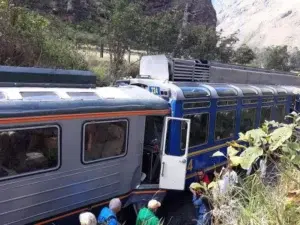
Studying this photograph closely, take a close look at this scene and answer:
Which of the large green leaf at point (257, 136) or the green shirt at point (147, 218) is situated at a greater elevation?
the large green leaf at point (257, 136)

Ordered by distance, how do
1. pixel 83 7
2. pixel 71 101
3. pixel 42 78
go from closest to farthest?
pixel 71 101 → pixel 42 78 → pixel 83 7

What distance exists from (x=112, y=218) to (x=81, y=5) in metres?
37.7

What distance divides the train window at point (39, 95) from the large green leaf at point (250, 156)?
3601 mm

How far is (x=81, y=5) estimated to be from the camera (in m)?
40.4

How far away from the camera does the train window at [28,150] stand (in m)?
5.27

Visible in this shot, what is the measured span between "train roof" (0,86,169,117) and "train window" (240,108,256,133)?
12.8ft

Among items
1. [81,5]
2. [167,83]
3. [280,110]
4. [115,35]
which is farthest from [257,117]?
[81,5]

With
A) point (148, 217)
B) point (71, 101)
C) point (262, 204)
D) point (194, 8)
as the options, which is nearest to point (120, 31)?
point (71, 101)

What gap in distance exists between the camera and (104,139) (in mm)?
6746

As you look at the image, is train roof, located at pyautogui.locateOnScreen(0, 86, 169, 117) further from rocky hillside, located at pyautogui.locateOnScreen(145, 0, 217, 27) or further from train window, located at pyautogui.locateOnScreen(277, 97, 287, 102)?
rocky hillside, located at pyautogui.locateOnScreen(145, 0, 217, 27)

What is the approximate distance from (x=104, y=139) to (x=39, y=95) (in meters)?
1.44

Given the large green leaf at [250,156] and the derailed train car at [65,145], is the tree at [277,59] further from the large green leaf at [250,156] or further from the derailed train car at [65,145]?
the large green leaf at [250,156]

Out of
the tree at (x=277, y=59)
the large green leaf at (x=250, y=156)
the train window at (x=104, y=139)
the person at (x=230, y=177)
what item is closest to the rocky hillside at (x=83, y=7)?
the tree at (x=277, y=59)

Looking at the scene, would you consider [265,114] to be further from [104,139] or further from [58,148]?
[58,148]
